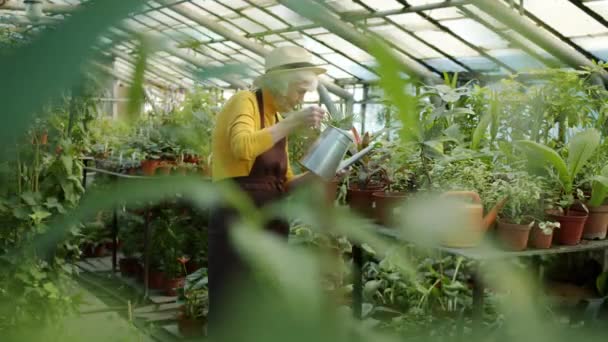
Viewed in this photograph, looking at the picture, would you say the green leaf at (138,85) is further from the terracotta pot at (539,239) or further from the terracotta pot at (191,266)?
the terracotta pot at (191,266)

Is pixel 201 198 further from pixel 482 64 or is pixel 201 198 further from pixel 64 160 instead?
pixel 64 160

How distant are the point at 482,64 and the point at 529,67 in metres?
0.02

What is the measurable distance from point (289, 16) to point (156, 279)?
400cm

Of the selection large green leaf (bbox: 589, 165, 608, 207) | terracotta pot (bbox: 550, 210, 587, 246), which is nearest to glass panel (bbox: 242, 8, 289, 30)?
terracotta pot (bbox: 550, 210, 587, 246)

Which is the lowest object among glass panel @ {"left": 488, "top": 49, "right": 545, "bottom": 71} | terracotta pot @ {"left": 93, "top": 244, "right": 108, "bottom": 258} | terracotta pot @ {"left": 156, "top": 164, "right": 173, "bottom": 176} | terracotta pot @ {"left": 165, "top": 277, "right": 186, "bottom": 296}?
terracotta pot @ {"left": 165, "top": 277, "right": 186, "bottom": 296}

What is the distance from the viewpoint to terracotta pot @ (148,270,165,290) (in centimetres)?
401

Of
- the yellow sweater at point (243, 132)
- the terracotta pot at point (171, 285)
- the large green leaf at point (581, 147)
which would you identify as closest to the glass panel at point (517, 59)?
the yellow sweater at point (243, 132)

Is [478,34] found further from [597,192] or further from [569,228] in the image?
[597,192]

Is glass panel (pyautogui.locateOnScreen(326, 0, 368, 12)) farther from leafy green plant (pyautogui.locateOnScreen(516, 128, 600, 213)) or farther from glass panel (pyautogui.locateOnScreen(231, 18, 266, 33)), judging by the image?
leafy green plant (pyautogui.locateOnScreen(516, 128, 600, 213))

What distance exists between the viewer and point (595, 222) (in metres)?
2.44

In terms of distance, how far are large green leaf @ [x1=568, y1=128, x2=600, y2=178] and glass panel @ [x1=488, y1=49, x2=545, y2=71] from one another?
6.80ft

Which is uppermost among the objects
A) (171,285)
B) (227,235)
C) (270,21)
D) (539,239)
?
(270,21)

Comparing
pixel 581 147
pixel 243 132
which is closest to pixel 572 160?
pixel 581 147

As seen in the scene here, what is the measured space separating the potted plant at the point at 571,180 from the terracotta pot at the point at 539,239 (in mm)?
74
